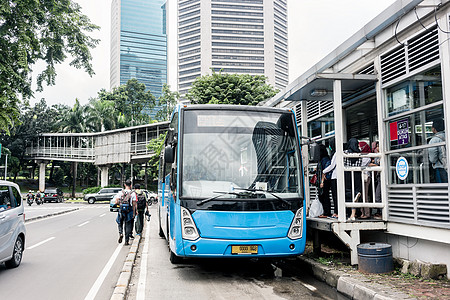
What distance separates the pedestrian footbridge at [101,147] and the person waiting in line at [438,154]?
120ft

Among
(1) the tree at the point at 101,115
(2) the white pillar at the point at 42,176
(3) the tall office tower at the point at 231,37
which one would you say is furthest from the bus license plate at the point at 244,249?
(3) the tall office tower at the point at 231,37

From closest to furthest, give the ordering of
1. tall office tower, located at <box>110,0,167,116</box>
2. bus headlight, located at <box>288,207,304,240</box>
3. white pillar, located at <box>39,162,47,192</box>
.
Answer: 1. bus headlight, located at <box>288,207,304,240</box>
2. white pillar, located at <box>39,162,47,192</box>
3. tall office tower, located at <box>110,0,167,116</box>

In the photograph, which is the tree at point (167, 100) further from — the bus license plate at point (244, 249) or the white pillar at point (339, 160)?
the bus license plate at point (244, 249)

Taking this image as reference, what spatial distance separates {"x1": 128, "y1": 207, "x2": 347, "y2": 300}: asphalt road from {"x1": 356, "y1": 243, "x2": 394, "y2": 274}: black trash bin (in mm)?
742

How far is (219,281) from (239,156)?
2245mm

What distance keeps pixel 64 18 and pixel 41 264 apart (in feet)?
35.8

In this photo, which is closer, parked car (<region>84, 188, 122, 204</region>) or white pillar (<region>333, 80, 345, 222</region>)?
white pillar (<region>333, 80, 345, 222</region>)

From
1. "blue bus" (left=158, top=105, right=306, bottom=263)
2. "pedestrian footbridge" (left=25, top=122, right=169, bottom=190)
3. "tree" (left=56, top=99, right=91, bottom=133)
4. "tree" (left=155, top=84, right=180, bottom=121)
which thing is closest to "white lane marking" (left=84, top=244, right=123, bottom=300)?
"blue bus" (left=158, top=105, right=306, bottom=263)

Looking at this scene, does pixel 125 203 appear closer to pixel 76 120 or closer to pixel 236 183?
pixel 236 183

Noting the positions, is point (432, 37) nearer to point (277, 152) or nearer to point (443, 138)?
point (443, 138)

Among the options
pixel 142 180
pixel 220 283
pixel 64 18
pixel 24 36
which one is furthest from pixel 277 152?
pixel 142 180

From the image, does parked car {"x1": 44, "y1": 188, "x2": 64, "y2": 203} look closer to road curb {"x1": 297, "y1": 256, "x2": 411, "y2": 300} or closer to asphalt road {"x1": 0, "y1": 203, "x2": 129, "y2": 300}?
asphalt road {"x1": 0, "y1": 203, "x2": 129, "y2": 300}

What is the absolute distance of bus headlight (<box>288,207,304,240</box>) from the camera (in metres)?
6.85

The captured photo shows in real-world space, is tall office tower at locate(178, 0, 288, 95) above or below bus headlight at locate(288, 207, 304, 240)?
above
